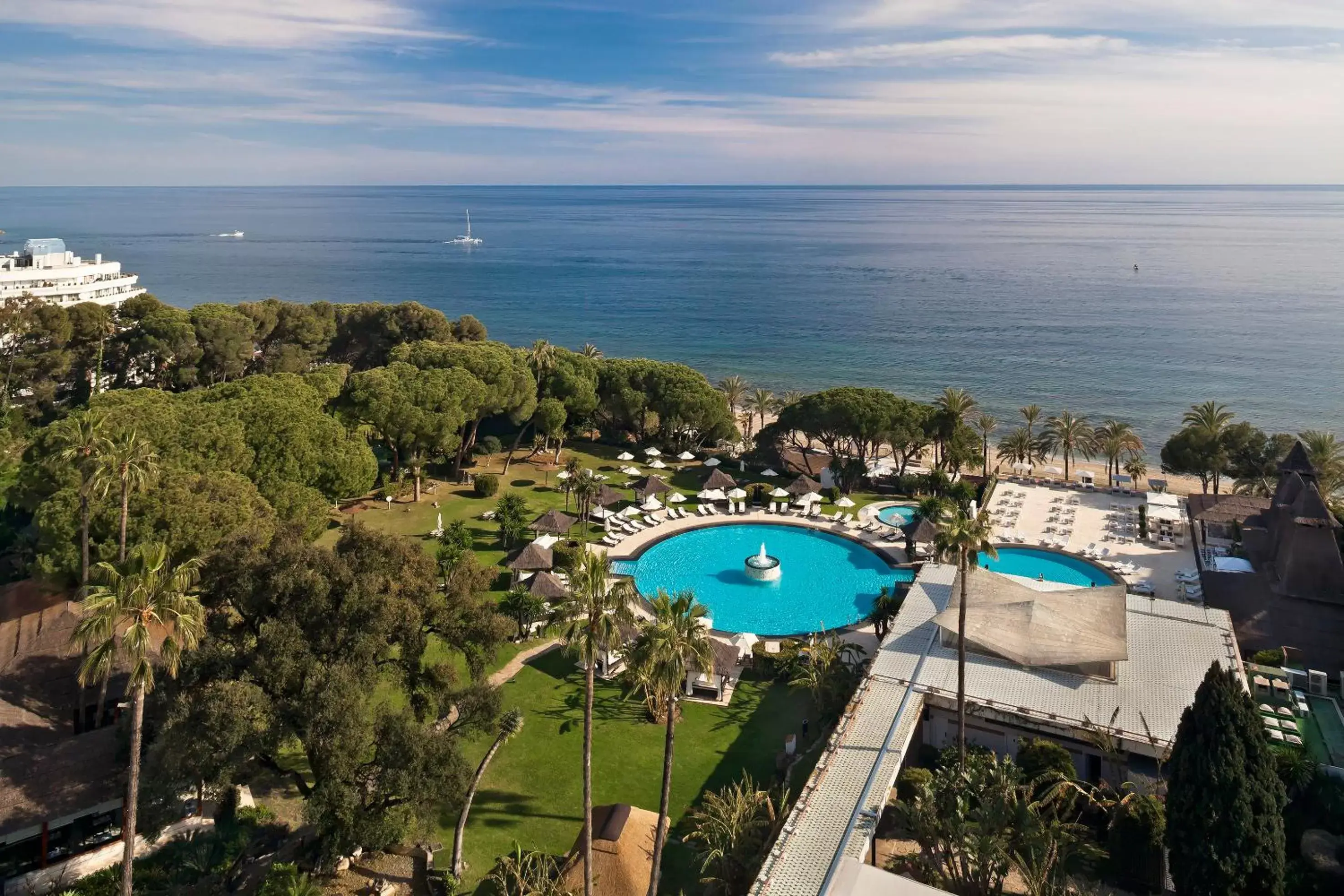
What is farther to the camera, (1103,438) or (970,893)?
(1103,438)

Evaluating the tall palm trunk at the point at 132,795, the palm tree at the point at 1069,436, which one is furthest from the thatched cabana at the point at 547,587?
the palm tree at the point at 1069,436

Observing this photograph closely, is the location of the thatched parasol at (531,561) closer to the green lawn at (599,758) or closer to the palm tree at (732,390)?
the green lawn at (599,758)

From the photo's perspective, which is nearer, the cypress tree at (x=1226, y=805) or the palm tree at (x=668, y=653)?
the palm tree at (x=668, y=653)

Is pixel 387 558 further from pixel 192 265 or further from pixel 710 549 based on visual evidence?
pixel 192 265

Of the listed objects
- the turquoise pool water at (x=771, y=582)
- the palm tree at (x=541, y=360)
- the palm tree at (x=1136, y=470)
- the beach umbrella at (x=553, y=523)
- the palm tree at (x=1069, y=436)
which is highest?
the palm tree at (x=541, y=360)

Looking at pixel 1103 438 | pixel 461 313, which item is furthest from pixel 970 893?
pixel 461 313

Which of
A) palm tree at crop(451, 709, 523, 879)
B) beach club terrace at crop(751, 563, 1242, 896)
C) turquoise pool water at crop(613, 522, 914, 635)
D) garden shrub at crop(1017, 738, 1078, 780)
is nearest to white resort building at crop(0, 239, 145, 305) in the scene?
turquoise pool water at crop(613, 522, 914, 635)

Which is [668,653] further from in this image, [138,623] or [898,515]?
[898,515]
